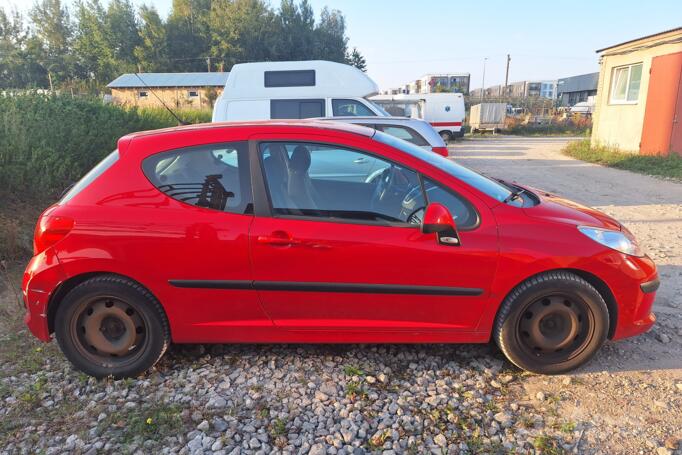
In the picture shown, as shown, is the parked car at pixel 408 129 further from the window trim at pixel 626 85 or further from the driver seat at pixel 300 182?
the window trim at pixel 626 85

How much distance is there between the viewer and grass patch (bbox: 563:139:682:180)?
11836 mm

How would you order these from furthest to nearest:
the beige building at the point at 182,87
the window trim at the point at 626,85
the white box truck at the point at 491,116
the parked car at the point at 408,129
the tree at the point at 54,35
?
the tree at the point at 54,35
the beige building at the point at 182,87
the white box truck at the point at 491,116
the window trim at the point at 626,85
the parked car at the point at 408,129

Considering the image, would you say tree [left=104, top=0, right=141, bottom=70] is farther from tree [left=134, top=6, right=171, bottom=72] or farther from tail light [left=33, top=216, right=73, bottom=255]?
tail light [left=33, top=216, right=73, bottom=255]

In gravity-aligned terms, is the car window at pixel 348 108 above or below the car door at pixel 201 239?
above

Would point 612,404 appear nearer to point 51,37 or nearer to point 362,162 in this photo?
point 362,162

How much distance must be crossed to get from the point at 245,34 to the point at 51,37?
27.6 m

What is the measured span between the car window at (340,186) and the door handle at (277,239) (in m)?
0.14

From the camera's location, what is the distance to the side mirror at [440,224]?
271cm

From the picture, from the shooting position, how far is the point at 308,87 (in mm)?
9625

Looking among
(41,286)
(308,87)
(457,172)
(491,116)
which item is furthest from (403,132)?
(491,116)

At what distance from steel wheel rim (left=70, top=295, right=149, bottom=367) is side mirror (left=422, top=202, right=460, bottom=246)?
1.88 meters

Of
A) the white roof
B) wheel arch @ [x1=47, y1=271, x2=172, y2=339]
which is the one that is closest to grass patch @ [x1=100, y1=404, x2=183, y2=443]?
wheel arch @ [x1=47, y1=271, x2=172, y2=339]

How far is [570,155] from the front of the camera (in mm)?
17141

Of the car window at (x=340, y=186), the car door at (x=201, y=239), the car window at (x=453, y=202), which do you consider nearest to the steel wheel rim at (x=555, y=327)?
the car window at (x=453, y=202)
